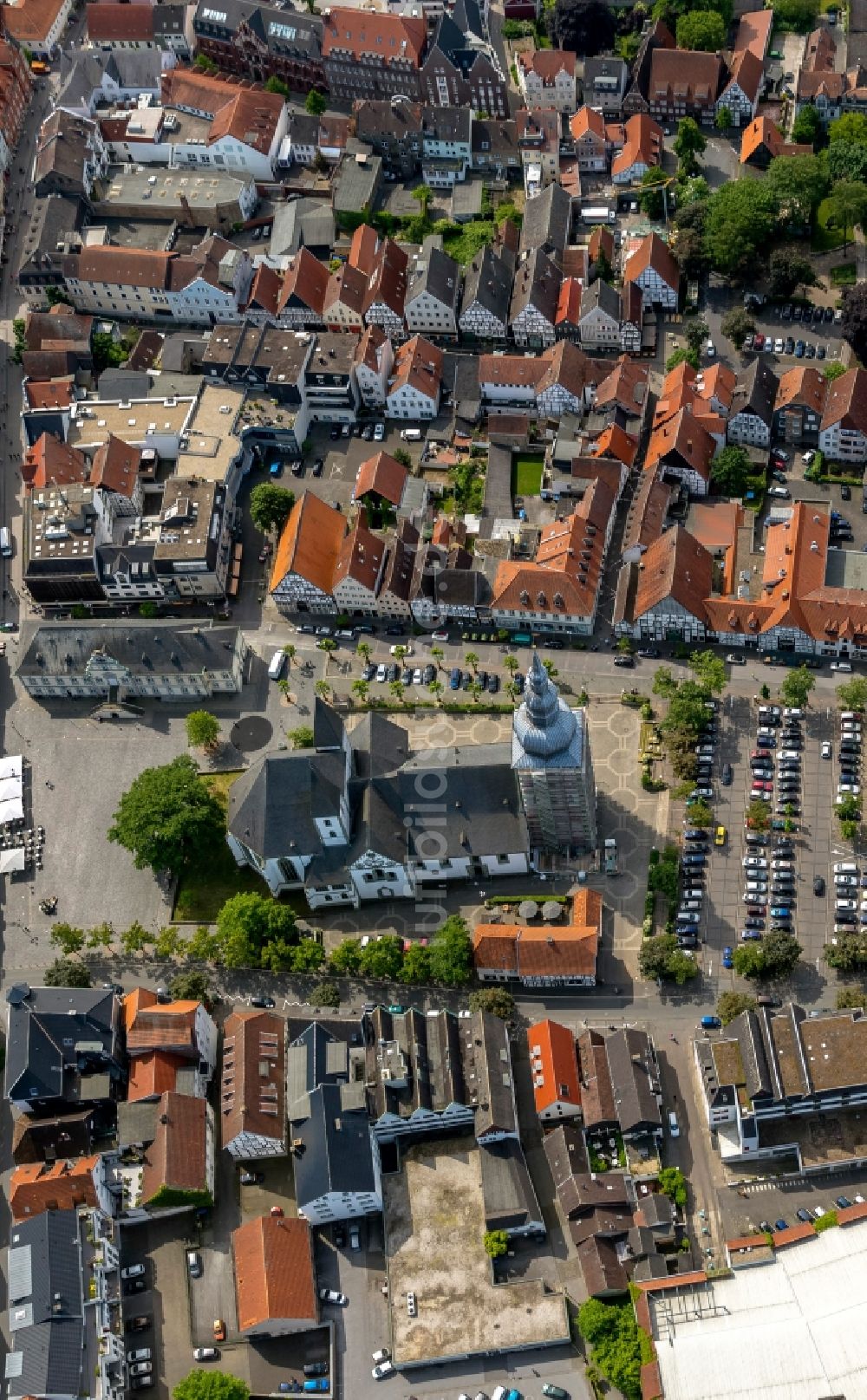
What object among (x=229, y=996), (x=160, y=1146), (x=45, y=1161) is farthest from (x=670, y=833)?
(x=45, y=1161)

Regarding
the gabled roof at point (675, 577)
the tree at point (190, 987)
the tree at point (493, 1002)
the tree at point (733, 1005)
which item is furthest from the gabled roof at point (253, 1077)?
the gabled roof at point (675, 577)

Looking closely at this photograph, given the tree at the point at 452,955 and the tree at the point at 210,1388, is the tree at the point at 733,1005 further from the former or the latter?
the tree at the point at 210,1388

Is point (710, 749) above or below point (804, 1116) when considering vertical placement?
above

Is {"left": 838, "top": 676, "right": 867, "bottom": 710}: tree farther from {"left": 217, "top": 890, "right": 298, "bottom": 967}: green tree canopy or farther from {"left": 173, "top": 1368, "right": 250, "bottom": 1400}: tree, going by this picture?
{"left": 173, "top": 1368, "right": 250, "bottom": 1400}: tree

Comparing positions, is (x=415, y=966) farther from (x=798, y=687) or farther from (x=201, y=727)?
(x=798, y=687)

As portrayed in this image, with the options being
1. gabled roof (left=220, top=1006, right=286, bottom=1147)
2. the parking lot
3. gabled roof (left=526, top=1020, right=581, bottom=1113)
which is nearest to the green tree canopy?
gabled roof (left=220, top=1006, right=286, bottom=1147)

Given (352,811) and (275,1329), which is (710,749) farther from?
(275,1329)
